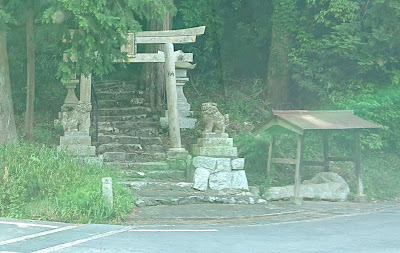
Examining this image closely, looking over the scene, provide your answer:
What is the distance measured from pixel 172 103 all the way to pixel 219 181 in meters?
2.57

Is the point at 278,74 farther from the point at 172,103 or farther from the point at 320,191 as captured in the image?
the point at 320,191

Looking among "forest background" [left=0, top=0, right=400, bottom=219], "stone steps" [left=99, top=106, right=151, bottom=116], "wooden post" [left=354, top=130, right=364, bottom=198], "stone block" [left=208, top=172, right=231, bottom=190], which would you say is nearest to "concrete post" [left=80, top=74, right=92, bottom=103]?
"forest background" [left=0, top=0, right=400, bottom=219]

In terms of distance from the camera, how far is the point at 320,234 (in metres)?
11.0

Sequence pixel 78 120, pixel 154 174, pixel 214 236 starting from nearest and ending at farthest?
1. pixel 214 236
2. pixel 78 120
3. pixel 154 174

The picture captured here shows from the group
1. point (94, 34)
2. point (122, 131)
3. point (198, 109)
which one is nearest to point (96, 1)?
point (94, 34)

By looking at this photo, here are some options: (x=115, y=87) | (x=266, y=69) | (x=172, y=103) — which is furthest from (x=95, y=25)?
(x=266, y=69)

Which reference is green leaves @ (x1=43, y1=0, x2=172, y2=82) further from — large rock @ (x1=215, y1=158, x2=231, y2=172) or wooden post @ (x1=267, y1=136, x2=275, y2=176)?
wooden post @ (x1=267, y1=136, x2=275, y2=176)

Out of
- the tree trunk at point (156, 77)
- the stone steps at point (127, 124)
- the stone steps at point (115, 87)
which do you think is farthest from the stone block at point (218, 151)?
the stone steps at point (115, 87)

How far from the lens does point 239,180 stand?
1556 cm

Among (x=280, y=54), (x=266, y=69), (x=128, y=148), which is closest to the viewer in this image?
(x=128, y=148)

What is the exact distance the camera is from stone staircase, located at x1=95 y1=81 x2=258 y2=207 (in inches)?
567

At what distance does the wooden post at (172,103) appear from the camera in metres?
16.7

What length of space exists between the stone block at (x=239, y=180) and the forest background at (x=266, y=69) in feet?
2.51

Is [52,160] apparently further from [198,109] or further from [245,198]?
[198,109]
